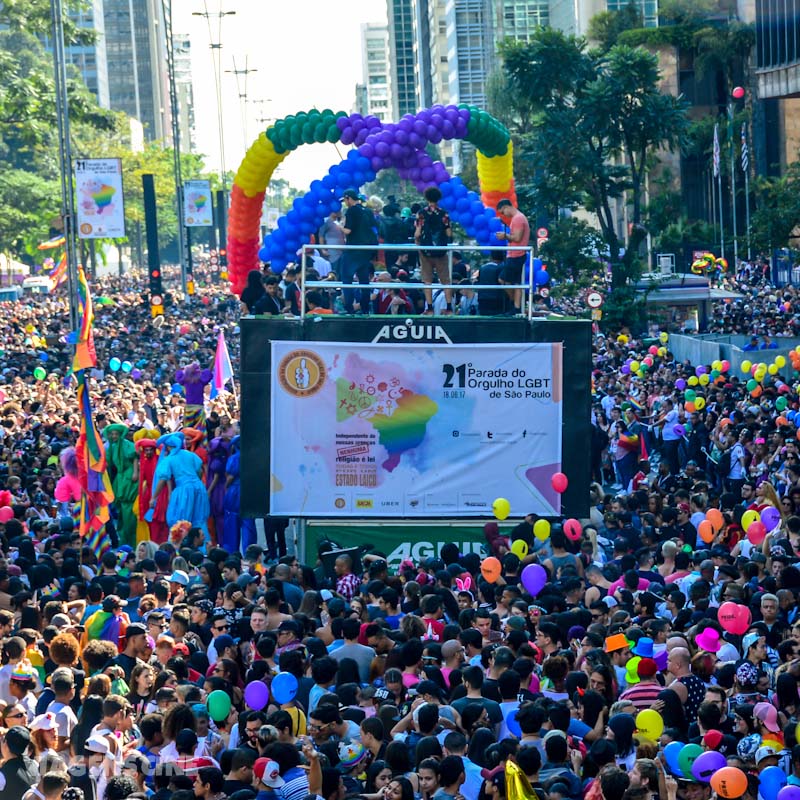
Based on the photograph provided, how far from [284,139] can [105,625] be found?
15037mm

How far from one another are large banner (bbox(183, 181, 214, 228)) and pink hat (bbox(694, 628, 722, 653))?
56963 mm

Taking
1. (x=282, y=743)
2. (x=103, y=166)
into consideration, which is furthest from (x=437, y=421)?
(x=103, y=166)

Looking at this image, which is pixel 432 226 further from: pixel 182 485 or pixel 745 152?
pixel 745 152

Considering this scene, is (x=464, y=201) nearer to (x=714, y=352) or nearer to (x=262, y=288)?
(x=262, y=288)

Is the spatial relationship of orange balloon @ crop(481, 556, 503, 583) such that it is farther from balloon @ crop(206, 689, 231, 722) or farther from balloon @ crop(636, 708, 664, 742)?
balloon @ crop(636, 708, 664, 742)

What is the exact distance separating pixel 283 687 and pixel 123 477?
30.1ft

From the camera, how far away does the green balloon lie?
26.3 ft

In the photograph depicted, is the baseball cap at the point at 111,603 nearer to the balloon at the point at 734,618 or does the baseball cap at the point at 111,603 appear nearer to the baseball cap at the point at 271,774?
the baseball cap at the point at 271,774

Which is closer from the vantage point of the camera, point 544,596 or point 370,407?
point 544,596

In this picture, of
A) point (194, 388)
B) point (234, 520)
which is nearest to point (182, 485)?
point (234, 520)

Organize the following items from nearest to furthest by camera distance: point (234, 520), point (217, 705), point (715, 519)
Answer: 1. point (217, 705)
2. point (715, 519)
3. point (234, 520)

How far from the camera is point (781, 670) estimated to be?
30.6 ft

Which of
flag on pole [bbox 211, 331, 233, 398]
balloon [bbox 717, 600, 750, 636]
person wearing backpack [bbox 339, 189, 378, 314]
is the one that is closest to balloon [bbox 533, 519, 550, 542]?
balloon [bbox 717, 600, 750, 636]

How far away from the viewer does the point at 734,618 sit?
10352mm
